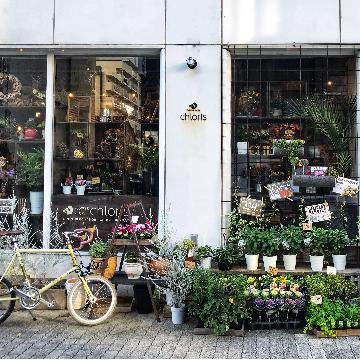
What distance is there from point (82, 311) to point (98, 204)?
2.28 metres

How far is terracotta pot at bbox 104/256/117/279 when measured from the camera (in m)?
8.48

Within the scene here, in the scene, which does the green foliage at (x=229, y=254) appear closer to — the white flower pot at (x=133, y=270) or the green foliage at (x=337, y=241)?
the white flower pot at (x=133, y=270)

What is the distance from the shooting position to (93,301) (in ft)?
25.8

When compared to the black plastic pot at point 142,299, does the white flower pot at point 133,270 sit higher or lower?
higher

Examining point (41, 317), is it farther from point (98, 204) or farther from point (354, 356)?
point (354, 356)

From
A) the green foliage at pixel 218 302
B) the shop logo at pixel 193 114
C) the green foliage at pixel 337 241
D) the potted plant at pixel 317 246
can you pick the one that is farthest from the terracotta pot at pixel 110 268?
the green foliage at pixel 337 241

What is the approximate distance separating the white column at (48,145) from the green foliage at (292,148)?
156 inches

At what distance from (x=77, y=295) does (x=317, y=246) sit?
367 centimetres

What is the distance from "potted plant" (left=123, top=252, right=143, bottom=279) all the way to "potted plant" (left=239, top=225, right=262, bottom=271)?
1655 mm

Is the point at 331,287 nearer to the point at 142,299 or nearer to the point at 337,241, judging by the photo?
the point at 337,241

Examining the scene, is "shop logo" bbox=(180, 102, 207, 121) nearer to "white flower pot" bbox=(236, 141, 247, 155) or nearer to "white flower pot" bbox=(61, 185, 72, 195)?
"white flower pot" bbox=(236, 141, 247, 155)

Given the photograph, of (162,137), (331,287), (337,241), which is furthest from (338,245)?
(162,137)

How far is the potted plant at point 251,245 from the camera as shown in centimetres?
859

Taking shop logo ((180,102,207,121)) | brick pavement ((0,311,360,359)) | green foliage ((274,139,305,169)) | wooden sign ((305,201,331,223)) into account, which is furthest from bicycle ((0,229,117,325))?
green foliage ((274,139,305,169))
